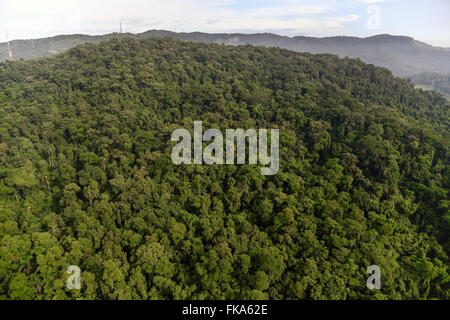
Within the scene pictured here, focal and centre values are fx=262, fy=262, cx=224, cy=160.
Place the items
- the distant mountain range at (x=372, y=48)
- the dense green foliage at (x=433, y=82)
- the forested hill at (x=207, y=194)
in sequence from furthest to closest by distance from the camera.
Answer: the distant mountain range at (x=372, y=48) < the dense green foliage at (x=433, y=82) < the forested hill at (x=207, y=194)

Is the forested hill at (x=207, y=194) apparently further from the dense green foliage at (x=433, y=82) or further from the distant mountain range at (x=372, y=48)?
the distant mountain range at (x=372, y=48)

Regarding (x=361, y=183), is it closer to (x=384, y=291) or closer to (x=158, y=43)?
(x=384, y=291)

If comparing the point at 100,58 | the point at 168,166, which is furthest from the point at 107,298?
the point at 100,58

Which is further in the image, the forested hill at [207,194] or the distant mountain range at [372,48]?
the distant mountain range at [372,48]

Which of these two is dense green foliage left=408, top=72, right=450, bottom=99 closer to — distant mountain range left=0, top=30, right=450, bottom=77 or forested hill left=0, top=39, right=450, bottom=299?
distant mountain range left=0, top=30, right=450, bottom=77

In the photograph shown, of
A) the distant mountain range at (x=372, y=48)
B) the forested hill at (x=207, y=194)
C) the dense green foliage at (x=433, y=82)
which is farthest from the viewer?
the distant mountain range at (x=372, y=48)

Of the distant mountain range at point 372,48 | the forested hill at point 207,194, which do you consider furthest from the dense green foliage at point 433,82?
the forested hill at point 207,194

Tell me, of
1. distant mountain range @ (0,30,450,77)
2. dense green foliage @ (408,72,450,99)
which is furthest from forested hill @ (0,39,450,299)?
distant mountain range @ (0,30,450,77)

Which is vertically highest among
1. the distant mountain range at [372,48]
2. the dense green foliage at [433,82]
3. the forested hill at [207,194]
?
the distant mountain range at [372,48]
